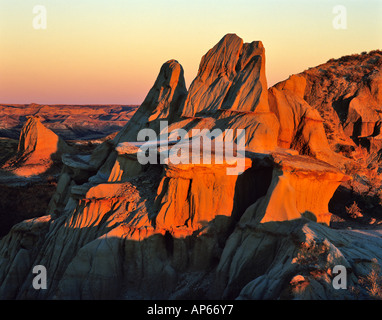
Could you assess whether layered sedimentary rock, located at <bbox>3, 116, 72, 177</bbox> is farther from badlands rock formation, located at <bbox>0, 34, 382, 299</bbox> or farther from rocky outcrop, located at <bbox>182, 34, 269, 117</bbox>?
rocky outcrop, located at <bbox>182, 34, 269, 117</bbox>

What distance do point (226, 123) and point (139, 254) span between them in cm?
574

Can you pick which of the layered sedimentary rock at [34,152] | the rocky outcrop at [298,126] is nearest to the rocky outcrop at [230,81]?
the rocky outcrop at [298,126]

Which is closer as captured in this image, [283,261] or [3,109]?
[283,261]

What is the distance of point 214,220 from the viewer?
12344mm

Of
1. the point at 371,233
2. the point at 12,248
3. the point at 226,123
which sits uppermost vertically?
the point at 226,123

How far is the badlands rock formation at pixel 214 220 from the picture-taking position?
10180mm

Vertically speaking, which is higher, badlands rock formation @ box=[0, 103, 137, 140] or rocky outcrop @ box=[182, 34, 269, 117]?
rocky outcrop @ box=[182, 34, 269, 117]

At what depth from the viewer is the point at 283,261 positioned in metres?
9.62

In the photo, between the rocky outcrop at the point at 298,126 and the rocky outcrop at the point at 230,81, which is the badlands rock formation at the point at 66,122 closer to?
the rocky outcrop at the point at 230,81

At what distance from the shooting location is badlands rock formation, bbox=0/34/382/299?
1018 cm

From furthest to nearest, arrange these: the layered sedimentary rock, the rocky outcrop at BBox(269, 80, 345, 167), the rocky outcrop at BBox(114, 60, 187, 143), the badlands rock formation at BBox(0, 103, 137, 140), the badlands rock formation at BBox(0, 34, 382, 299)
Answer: the badlands rock formation at BBox(0, 103, 137, 140) < the layered sedimentary rock < the rocky outcrop at BBox(114, 60, 187, 143) < the rocky outcrop at BBox(269, 80, 345, 167) < the badlands rock formation at BBox(0, 34, 382, 299)

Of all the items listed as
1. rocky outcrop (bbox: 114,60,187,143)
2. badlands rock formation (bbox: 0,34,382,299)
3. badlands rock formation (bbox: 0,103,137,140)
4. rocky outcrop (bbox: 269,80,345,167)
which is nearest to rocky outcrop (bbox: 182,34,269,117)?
badlands rock formation (bbox: 0,34,382,299)
